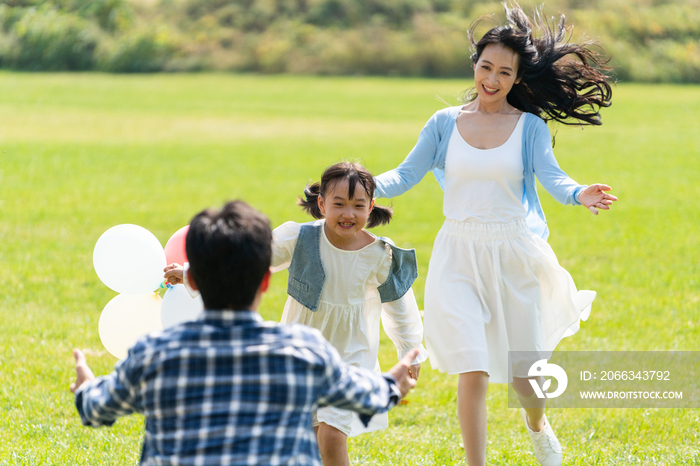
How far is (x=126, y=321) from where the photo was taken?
3.70m

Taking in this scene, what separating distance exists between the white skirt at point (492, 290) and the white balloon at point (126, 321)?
1.25 meters

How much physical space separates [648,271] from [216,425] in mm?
7288

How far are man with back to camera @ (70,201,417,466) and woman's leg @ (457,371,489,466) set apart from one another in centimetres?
152

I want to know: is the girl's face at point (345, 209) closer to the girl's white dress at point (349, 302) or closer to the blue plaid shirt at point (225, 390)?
the girl's white dress at point (349, 302)

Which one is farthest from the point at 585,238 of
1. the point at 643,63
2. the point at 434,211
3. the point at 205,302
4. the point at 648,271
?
the point at 643,63

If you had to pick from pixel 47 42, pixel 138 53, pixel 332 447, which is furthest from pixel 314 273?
pixel 47 42

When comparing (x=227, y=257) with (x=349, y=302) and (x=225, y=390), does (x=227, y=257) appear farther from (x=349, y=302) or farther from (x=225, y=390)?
(x=349, y=302)

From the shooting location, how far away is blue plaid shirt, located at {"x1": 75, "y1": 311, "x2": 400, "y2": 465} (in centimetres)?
196

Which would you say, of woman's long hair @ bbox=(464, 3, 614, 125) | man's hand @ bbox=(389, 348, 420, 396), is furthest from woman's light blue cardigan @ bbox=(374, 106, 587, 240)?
man's hand @ bbox=(389, 348, 420, 396)

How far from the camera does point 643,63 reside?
33.8m

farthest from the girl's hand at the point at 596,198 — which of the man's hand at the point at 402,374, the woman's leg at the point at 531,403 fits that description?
the man's hand at the point at 402,374

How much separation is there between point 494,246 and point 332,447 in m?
1.14

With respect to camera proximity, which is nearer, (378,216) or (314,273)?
(314,273)

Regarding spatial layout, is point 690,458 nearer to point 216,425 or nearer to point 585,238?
point 216,425
